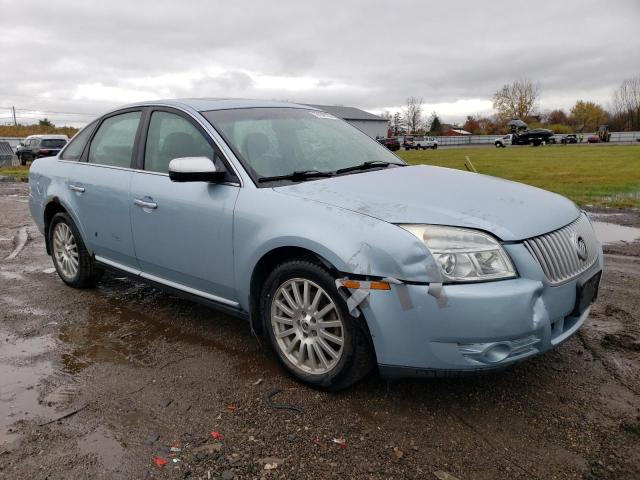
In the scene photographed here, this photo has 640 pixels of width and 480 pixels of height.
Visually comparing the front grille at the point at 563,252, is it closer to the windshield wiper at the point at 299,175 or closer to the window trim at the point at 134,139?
the windshield wiper at the point at 299,175

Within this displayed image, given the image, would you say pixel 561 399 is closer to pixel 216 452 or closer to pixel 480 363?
pixel 480 363

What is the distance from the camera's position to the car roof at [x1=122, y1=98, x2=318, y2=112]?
13.5 ft

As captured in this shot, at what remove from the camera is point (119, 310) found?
4.76m

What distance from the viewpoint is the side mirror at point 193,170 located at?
347cm

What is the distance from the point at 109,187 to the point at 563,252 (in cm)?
341

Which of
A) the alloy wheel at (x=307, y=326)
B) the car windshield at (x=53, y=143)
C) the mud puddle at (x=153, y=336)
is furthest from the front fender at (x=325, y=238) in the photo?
the car windshield at (x=53, y=143)

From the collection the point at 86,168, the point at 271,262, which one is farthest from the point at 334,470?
the point at 86,168

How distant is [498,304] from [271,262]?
1363mm

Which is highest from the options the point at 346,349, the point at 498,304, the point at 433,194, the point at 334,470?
the point at 433,194

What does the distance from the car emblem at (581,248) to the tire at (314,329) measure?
1.34 m

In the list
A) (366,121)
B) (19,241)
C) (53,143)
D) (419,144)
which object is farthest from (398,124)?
(19,241)

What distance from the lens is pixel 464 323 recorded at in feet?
8.70

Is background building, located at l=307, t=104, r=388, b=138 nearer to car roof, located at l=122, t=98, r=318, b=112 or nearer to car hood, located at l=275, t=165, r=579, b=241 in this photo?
car roof, located at l=122, t=98, r=318, b=112

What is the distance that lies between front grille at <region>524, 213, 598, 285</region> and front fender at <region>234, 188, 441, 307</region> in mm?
615
